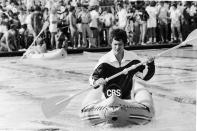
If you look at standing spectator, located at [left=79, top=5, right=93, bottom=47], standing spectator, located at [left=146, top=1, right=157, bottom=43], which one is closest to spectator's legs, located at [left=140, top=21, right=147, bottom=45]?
standing spectator, located at [left=146, top=1, right=157, bottom=43]

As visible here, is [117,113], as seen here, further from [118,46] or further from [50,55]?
[50,55]

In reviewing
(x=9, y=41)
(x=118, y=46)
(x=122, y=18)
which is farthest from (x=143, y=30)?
(x=118, y=46)

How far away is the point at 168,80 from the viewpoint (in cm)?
1373

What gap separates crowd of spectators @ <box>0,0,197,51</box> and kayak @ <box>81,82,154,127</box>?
13172 millimetres

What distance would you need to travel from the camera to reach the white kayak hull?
299 inches

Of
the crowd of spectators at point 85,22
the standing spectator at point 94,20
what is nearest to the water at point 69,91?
the crowd of spectators at point 85,22

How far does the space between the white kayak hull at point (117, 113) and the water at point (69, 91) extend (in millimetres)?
94

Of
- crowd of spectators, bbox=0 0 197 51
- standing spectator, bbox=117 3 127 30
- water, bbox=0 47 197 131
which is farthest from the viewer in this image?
standing spectator, bbox=117 3 127 30

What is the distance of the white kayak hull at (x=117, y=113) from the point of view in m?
7.59

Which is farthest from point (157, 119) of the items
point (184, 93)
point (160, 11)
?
point (160, 11)

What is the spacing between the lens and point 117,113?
7598 mm

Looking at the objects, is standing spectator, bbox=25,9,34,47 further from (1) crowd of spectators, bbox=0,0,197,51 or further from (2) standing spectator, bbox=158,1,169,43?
(2) standing spectator, bbox=158,1,169,43

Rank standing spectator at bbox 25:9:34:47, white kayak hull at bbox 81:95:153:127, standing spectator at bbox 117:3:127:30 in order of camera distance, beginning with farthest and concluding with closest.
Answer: standing spectator at bbox 117:3:127:30
standing spectator at bbox 25:9:34:47
white kayak hull at bbox 81:95:153:127

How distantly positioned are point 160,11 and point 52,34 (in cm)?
468
